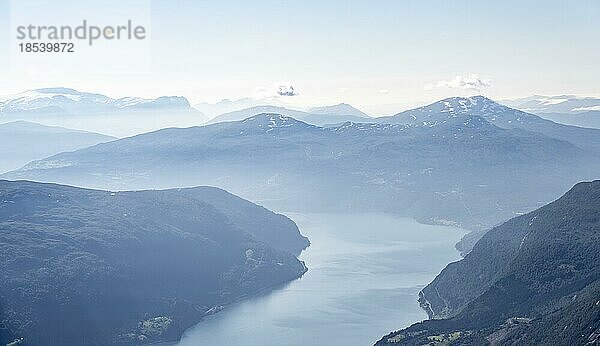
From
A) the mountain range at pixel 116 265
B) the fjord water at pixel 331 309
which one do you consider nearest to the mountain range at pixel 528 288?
the fjord water at pixel 331 309

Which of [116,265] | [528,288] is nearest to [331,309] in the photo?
[528,288]

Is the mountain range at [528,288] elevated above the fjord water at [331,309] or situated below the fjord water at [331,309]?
above

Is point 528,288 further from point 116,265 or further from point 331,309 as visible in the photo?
point 116,265

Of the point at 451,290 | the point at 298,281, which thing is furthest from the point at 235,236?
the point at 451,290

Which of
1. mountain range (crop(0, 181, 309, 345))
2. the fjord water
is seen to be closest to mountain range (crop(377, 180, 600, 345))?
the fjord water

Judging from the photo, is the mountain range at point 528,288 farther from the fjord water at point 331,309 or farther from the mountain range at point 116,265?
the mountain range at point 116,265

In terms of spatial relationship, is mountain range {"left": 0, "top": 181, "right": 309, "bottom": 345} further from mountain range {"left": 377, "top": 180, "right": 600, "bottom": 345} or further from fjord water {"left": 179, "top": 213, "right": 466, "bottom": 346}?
mountain range {"left": 377, "top": 180, "right": 600, "bottom": 345}
